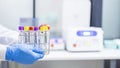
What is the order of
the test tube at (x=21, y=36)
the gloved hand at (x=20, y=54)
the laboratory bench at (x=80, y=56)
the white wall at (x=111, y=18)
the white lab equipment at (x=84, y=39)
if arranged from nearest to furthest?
1. the gloved hand at (x=20, y=54)
2. the test tube at (x=21, y=36)
3. the laboratory bench at (x=80, y=56)
4. the white lab equipment at (x=84, y=39)
5. the white wall at (x=111, y=18)

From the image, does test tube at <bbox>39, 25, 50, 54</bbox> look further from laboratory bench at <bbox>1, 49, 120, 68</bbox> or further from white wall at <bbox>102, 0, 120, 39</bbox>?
white wall at <bbox>102, 0, 120, 39</bbox>

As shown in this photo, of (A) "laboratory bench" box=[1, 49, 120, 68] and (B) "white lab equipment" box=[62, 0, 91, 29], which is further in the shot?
(B) "white lab equipment" box=[62, 0, 91, 29]

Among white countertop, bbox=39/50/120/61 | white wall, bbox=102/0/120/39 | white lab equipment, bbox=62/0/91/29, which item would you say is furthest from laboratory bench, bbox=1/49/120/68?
white wall, bbox=102/0/120/39

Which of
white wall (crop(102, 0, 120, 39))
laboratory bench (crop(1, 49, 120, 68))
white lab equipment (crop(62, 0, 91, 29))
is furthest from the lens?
white wall (crop(102, 0, 120, 39))

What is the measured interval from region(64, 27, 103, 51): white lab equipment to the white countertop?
54 millimetres

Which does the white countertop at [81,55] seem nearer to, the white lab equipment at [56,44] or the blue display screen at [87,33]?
the white lab equipment at [56,44]

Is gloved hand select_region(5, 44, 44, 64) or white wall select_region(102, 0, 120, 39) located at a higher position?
white wall select_region(102, 0, 120, 39)

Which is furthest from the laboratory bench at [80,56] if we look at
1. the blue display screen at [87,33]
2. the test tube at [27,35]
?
the test tube at [27,35]

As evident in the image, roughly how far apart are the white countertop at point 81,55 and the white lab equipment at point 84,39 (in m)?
0.05

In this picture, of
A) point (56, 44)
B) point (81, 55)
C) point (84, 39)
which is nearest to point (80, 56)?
point (81, 55)

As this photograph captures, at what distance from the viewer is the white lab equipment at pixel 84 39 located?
2.05 m

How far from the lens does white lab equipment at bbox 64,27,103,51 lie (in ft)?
6.72

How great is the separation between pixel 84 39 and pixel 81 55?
17 centimetres

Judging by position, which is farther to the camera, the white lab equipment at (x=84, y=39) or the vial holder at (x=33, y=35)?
the white lab equipment at (x=84, y=39)
